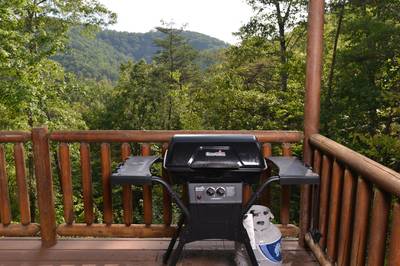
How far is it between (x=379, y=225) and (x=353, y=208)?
419mm

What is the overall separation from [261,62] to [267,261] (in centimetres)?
1245

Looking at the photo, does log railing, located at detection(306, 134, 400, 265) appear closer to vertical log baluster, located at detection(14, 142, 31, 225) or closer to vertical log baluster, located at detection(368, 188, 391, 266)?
vertical log baluster, located at detection(368, 188, 391, 266)

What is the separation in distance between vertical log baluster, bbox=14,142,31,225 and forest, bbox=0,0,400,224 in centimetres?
502

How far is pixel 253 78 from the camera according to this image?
47.1 feet

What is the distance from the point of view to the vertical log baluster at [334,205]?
223cm

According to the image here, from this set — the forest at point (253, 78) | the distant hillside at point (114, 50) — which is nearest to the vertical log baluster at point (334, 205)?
the forest at point (253, 78)

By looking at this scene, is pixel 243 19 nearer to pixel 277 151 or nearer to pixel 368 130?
pixel 277 151

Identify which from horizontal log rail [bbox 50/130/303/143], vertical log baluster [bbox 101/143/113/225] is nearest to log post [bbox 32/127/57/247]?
horizontal log rail [bbox 50/130/303/143]

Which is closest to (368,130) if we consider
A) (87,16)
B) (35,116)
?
(35,116)

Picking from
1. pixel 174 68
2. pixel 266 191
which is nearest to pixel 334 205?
pixel 266 191

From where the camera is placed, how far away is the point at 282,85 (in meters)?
13.6

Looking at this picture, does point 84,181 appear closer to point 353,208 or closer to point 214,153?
point 214,153

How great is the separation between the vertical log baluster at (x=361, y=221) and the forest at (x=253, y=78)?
4.22m

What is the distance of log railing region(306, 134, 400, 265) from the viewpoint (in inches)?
63.1
